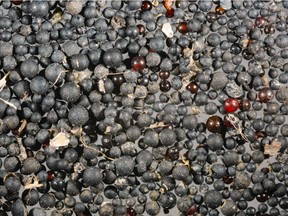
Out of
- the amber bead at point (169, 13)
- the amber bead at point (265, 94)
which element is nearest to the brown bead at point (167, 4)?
the amber bead at point (169, 13)

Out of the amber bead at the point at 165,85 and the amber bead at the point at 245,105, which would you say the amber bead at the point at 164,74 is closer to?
the amber bead at the point at 165,85

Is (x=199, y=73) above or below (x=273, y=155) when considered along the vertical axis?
above

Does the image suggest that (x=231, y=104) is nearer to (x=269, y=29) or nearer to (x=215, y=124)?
(x=215, y=124)

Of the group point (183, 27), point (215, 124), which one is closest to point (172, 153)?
point (215, 124)

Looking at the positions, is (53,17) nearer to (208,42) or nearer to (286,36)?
(208,42)

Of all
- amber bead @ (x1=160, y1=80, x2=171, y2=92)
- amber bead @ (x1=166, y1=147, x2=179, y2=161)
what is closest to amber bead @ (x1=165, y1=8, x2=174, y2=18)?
amber bead @ (x1=160, y1=80, x2=171, y2=92)

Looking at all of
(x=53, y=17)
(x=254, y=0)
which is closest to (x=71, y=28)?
(x=53, y=17)
